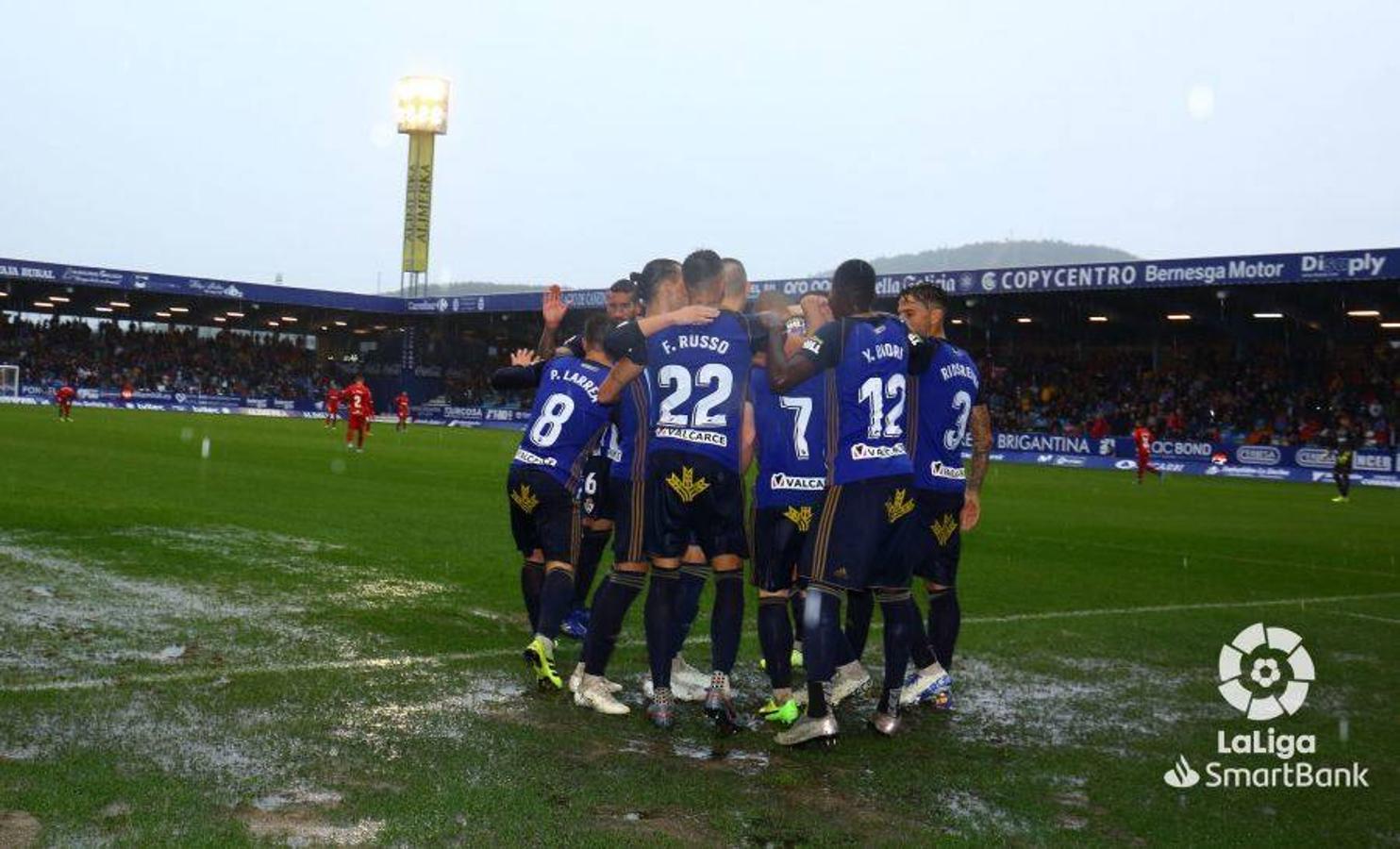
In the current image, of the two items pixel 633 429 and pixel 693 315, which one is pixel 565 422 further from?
pixel 693 315

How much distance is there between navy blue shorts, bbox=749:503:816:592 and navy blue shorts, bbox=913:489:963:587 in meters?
0.60

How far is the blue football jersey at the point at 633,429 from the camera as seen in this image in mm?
5898

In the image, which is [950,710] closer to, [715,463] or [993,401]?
[715,463]

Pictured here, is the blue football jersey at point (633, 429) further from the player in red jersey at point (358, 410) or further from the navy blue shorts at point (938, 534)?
the player in red jersey at point (358, 410)

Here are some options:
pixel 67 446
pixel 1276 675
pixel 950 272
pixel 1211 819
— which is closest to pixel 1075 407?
pixel 950 272

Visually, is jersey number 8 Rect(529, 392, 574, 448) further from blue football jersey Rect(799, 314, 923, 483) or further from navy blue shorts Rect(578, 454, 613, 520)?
blue football jersey Rect(799, 314, 923, 483)

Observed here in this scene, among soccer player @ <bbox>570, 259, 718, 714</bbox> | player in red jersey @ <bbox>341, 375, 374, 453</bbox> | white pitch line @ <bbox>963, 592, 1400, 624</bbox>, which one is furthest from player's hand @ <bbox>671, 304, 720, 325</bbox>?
player in red jersey @ <bbox>341, 375, 374, 453</bbox>

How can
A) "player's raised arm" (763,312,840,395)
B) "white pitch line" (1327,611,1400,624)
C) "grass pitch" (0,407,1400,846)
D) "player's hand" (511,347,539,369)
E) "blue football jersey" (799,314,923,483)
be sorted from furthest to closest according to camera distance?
"white pitch line" (1327,611,1400,624), "player's hand" (511,347,539,369), "blue football jersey" (799,314,923,483), "player's raised arm" (763,312,840,395), "grass pitch" (0,407,1400,846)

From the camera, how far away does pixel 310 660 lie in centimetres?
643

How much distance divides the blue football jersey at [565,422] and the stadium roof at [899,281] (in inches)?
369

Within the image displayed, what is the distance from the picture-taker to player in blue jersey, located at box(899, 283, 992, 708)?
20.3 ft

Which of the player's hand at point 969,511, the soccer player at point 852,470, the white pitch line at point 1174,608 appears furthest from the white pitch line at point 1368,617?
the soccer player at point 852,470

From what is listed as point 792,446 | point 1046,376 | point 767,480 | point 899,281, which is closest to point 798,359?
point 792,446

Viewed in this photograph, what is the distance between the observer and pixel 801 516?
5.95 m
